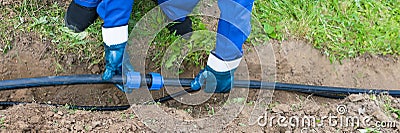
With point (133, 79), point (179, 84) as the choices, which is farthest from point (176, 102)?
point (133, 79)

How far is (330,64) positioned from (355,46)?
223mm

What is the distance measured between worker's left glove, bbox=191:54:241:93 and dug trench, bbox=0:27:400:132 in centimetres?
15

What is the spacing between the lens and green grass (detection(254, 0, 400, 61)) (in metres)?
2.96

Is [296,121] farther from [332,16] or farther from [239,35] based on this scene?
[332,16]

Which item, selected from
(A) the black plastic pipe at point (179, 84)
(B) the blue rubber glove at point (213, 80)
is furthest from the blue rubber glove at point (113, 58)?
(B) the blue rubber glove at point (213, 80)

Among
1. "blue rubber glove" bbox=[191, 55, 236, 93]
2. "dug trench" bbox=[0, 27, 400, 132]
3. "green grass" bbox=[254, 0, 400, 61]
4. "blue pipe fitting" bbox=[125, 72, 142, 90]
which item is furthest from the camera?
"green grass" bbox=[254, 0, 400, 61]

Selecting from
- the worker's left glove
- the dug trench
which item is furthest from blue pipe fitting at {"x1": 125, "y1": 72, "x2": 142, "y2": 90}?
the worker's left glove

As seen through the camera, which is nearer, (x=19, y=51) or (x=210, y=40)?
(x=19, y=51)

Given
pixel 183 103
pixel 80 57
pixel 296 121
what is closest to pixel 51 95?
pixel 80 57

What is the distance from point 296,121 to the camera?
7.07 feet

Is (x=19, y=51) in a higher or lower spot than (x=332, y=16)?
lower

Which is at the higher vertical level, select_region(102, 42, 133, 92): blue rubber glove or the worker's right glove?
the worker's right glove

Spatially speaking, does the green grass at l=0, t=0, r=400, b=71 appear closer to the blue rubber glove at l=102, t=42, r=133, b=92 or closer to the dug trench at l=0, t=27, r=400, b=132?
the dug trench at l=0, t=27, r=400, b=132

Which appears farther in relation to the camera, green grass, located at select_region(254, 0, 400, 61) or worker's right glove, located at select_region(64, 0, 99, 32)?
green grass, located at select_region(254, 0, 400, 61)
